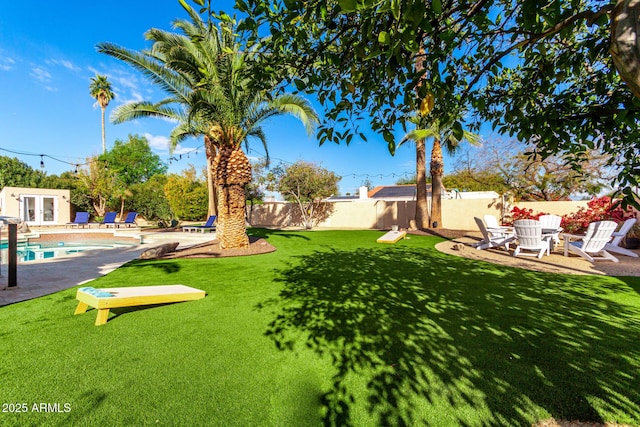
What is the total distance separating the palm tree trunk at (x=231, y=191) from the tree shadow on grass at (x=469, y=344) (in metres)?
5.31

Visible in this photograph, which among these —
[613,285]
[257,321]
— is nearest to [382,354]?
[257,321]

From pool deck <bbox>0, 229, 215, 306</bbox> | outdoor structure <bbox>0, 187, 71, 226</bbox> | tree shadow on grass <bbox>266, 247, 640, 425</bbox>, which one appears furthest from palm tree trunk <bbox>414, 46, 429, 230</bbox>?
outdoor structure <bbox>0, 187, 71, 226</bbox>

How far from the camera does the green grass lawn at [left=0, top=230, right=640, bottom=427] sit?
7.84ft

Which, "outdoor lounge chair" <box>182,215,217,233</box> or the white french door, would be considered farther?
the white french door

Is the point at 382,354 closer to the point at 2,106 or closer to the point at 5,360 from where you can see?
the point at 5,360

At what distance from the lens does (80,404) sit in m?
2.49

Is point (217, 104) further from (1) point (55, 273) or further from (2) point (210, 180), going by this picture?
(2) point (210, 180)

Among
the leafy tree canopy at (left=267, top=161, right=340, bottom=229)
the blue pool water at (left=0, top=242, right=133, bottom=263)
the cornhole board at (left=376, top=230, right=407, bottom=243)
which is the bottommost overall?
the blue pool water at (left=0, top=242, right=133, bottom=263)

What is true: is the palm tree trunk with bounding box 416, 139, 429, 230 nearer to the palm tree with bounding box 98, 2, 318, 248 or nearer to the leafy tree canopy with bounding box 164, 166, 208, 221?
the palm tree with bounding box 98, 2, 318, 248

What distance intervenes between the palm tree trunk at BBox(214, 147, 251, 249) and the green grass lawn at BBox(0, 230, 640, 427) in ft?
17.9

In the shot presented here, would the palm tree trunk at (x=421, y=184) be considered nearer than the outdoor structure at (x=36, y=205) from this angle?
Yes

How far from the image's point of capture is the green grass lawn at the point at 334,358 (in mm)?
2391

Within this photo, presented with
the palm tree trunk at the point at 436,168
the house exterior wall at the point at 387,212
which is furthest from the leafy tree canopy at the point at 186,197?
the palm tree trunk at the point at 436,168

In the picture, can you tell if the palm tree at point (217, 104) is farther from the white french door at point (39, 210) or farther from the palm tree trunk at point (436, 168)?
the white french door at point (39, 210)
